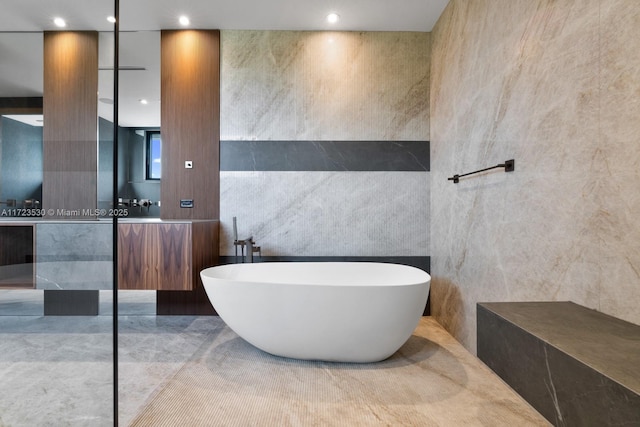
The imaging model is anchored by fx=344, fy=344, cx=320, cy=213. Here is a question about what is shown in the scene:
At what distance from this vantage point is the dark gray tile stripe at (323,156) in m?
3.14

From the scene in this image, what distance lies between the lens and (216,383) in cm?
189

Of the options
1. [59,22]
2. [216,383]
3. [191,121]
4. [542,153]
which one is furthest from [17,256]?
[191,121]

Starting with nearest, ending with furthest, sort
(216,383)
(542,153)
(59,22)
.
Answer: (59,22)
(542,153)
(216,383)

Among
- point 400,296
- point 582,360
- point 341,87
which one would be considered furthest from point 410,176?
point 582,360

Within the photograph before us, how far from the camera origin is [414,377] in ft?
6.40

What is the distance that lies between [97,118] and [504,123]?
6.47 ft

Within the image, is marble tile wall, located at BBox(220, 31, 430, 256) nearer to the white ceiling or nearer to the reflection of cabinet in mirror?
the white ceiling

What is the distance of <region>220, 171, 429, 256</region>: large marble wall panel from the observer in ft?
10.3

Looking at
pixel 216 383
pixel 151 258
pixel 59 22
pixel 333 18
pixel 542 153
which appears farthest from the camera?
pixel 333 18

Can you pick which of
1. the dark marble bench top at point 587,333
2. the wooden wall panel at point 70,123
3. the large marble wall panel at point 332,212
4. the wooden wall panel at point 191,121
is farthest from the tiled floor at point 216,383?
the wooden wall panel at point 191,121

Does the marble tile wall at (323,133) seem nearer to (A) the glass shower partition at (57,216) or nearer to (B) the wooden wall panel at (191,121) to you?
(B) the wooden wall panel at (191,121)

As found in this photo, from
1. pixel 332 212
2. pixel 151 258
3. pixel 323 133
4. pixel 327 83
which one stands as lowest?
pixel 151 258

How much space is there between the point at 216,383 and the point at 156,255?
1121mm

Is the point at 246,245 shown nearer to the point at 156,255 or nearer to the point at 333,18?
the point at 156,255
